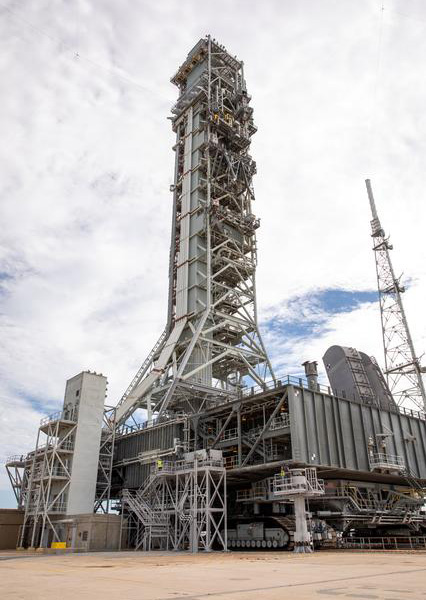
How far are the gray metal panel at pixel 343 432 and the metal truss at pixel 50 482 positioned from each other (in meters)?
21.0

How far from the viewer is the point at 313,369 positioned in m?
38.0

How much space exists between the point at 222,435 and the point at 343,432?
953 centimetres

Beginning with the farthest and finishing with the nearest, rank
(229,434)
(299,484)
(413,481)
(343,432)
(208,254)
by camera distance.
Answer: (208,254) → (413,481) → (229,434) → (343,432) → (299,484)

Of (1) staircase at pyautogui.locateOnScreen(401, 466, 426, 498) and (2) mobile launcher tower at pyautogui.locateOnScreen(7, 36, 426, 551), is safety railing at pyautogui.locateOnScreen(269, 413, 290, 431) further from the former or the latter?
(1) staircase at pyautogui.locateOnScreen(401, 466, 426, 498)

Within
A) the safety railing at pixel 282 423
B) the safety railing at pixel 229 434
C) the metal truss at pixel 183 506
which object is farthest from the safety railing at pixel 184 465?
the safety railing at pixel 282 423

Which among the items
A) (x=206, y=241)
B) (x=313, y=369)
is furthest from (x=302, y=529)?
(x=206, y=241)

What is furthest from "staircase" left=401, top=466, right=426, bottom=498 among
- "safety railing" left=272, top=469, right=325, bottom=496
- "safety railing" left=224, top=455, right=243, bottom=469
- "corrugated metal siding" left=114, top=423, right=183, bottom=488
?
"corrugated metal siding" left=114, top=423, right=183, bottom=488

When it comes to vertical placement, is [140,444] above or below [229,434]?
above

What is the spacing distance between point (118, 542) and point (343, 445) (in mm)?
18662

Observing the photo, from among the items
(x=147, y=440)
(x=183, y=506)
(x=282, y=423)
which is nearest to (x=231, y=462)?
(x=183, y=506)

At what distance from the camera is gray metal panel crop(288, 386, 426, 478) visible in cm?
3250

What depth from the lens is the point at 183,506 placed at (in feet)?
118

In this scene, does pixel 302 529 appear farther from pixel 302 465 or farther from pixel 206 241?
pixel 206 241

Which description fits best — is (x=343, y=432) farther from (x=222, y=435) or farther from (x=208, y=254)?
(x=208, y=254)
